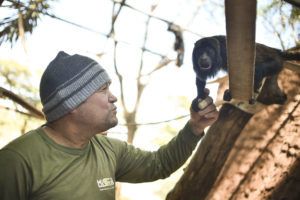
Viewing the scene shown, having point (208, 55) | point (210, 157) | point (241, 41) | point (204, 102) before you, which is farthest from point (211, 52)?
point (241, 41)

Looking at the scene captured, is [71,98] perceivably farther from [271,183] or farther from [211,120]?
[271,183]

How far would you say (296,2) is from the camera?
2.13ft

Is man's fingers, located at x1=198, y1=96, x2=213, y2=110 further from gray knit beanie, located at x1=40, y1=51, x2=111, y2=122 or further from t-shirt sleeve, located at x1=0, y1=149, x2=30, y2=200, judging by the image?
t-shirt sleeve, located at x1=0, y1=149, x2=30, y2=200

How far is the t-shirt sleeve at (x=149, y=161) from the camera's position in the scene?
1300 mm

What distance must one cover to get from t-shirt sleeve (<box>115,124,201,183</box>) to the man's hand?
10cm

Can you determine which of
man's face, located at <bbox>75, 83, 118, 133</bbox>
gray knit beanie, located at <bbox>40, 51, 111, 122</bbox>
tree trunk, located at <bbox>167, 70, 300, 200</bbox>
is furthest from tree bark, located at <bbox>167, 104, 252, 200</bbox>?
gray knit beanie, located at <bbox>40, 51, 111, 122</bbox>

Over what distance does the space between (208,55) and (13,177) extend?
1.18 metres

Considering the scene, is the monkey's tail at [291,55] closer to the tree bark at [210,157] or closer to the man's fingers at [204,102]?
the tree bark at [210,157]

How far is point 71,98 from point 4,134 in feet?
34.8

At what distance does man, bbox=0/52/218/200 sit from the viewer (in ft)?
2.87

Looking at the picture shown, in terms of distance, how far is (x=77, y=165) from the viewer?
40.4 inches

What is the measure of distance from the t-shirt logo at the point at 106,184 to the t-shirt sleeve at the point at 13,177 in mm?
294

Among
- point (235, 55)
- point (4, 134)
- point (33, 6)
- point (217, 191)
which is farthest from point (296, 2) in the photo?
point (4, 134)

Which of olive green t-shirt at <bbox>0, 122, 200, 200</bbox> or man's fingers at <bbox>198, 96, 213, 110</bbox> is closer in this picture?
olive green t-shirt at <bbox>0, 122, 200, 200</bbox>
